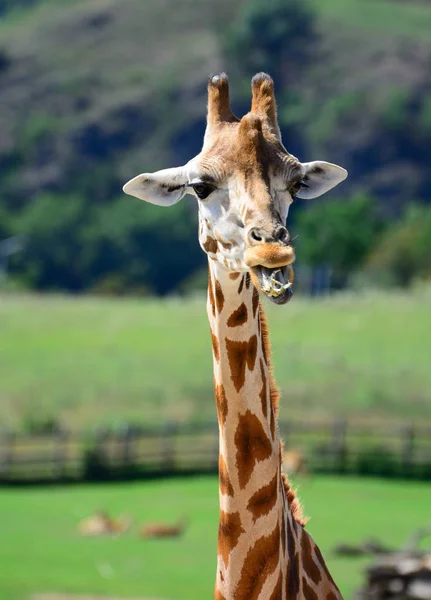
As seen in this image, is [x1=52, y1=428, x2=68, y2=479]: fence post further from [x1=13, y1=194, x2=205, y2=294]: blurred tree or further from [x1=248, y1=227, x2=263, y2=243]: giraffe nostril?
[x1=13, y1=194, x2=205, y2=294]: blurred tree

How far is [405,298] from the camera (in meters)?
59.7

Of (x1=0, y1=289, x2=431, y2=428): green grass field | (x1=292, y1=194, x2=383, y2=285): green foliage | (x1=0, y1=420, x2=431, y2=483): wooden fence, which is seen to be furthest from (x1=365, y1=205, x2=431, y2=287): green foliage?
(x1=0, y1=420, x2=431, y2=483): wooden fence

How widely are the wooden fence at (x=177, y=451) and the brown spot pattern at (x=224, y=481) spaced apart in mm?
32095

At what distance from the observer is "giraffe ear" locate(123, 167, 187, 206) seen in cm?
644

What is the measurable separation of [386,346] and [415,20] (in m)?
149

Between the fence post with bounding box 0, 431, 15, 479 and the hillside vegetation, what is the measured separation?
96.3m

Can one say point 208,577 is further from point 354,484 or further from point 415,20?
point 415,20

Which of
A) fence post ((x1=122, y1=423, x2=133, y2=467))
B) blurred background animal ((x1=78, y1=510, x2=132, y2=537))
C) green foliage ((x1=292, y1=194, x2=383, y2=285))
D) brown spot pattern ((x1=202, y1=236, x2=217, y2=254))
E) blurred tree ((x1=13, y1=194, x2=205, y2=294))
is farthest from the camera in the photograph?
blurred tree ((x1=13, y1=194, x2=205, y2=294))

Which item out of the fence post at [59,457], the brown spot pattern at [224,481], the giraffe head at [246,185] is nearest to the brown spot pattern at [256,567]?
the brown spot pattern at [224,481]

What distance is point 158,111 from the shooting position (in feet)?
549

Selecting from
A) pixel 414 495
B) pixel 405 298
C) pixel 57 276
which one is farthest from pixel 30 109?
pixel 414 495

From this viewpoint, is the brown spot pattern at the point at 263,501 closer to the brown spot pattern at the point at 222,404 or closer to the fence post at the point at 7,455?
the brown spot pattern at the point at 222,404

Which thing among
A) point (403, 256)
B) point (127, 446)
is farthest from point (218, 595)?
point (403, 256)

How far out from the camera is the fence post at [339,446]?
134 ft
